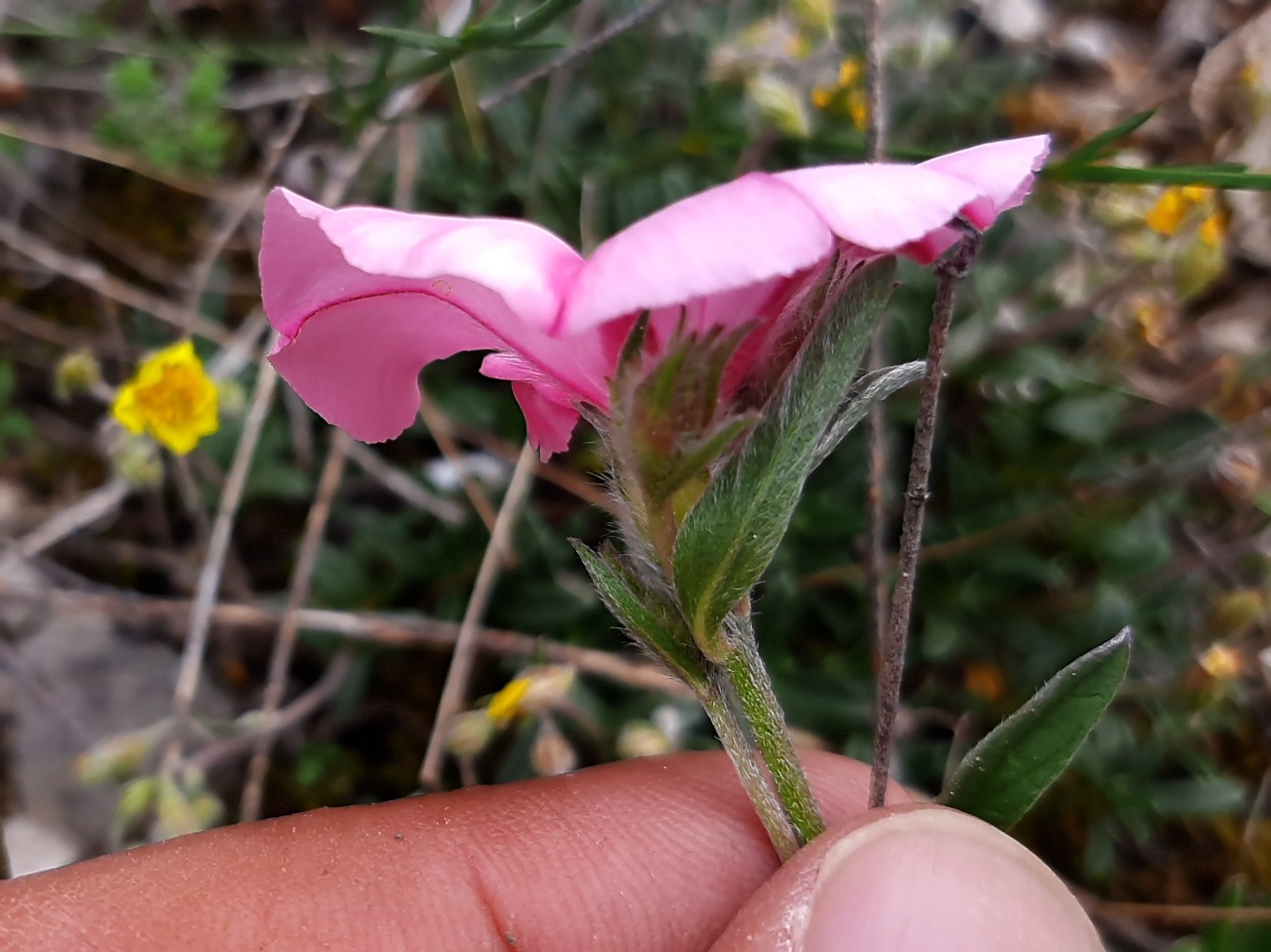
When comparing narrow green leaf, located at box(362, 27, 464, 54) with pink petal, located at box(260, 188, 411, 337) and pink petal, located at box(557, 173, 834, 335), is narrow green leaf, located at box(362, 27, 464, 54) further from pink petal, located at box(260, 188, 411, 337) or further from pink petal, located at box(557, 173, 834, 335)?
pink petal, located at box(557, 173, 834, 335)

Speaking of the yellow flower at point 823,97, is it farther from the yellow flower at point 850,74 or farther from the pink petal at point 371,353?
the pink petal at point 371,353

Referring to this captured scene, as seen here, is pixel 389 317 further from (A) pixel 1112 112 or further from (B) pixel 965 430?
(A) pixel 1112 112

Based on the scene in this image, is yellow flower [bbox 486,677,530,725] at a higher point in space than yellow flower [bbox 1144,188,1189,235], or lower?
lower

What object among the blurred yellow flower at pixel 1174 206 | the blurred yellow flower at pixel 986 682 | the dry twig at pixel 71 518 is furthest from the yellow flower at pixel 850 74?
the dry twig at pixel 71 518

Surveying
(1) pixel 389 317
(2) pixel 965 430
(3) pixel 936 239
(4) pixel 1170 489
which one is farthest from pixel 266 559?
(4) pixel 1170 489

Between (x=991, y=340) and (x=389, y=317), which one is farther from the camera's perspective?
(x=991, y=340)

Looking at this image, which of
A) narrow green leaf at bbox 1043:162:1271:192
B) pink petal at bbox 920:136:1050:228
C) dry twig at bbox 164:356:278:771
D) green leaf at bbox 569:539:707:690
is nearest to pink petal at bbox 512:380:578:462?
green leaf at bbox 569:539:707:690
